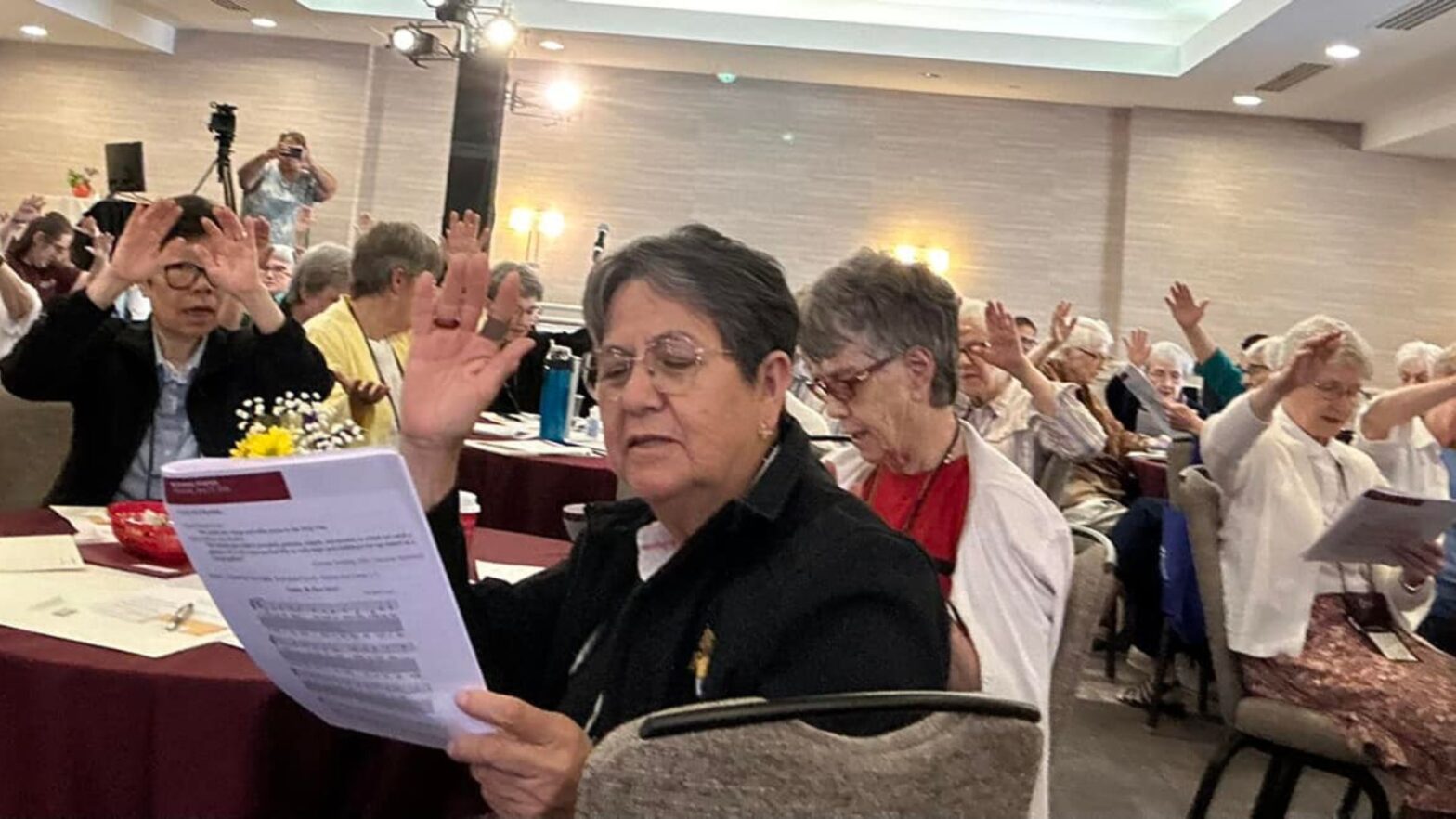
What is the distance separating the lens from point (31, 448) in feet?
8.73

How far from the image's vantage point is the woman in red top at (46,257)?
625 centimetres

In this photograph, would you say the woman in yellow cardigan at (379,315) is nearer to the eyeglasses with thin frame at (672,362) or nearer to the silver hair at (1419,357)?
the eyeglasses with thin frame at (672,362)

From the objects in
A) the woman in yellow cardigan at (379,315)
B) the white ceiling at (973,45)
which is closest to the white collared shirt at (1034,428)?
the woman in yellow cardigan at (379,315)

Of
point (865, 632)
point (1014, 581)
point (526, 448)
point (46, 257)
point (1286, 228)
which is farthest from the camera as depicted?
point (1286, 228)

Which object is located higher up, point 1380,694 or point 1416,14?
point 1416,14

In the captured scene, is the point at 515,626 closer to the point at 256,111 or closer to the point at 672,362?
the point at 672,362

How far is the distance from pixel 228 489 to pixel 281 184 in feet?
28.9

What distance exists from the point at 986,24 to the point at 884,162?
171cm

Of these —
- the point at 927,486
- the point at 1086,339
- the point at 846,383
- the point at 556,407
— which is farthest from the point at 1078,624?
the point at 1086,339

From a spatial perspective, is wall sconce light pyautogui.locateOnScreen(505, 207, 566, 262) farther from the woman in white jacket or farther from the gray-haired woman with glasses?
the gray-haired woman with glasses

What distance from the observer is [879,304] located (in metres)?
1.93

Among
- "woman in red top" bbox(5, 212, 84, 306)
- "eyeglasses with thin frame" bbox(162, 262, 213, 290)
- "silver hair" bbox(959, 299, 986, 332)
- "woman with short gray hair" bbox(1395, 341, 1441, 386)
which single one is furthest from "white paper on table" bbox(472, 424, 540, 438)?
"woman with short gray hair" bbox(1395, 341, 1441, 386)

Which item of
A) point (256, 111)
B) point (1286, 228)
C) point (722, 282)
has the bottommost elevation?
point (722, 282)

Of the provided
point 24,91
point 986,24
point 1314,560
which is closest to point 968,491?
point 1314,560
